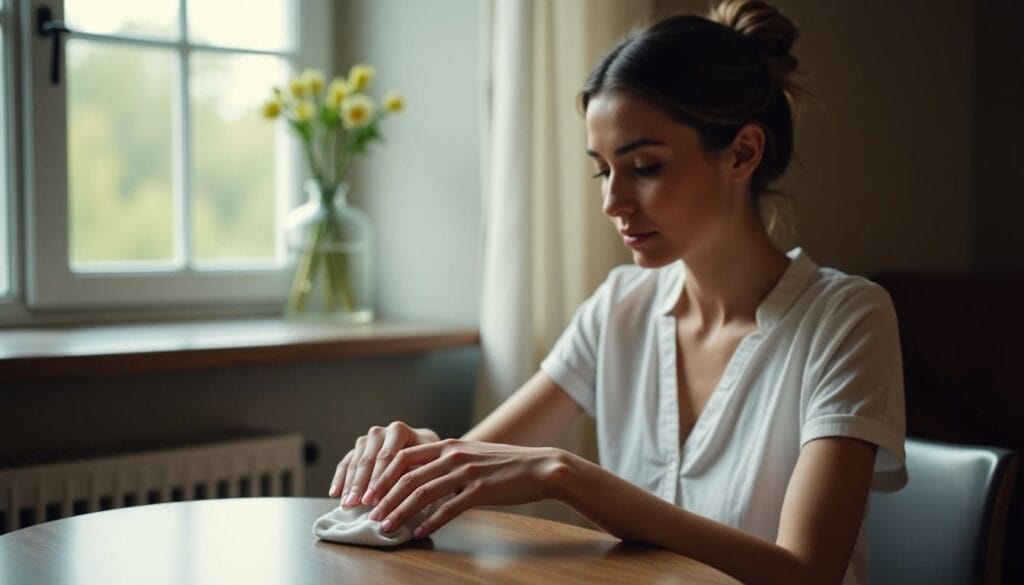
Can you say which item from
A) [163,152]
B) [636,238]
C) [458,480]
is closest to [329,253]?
[163,152]

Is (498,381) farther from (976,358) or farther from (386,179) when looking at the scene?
(976,358)

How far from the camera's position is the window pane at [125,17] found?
2.14m

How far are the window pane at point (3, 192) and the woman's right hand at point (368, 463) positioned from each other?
1032 mm

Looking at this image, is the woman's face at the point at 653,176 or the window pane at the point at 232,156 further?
the window pane at the point at 232,156

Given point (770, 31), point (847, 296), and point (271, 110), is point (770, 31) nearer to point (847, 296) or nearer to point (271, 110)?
point (847, 296)

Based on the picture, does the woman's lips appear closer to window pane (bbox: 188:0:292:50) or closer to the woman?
the woman

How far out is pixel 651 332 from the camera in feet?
5.61

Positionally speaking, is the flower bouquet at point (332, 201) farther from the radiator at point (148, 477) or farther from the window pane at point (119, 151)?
the radiator at point (148, 477)

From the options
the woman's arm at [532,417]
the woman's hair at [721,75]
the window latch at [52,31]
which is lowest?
the woman's arm at [532,417]

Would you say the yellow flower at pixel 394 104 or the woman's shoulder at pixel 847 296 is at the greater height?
the yellow flower at pixel 394 104

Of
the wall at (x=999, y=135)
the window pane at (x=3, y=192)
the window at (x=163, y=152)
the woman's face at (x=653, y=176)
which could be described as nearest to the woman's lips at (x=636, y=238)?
the woman's face at (x=653, y=176)

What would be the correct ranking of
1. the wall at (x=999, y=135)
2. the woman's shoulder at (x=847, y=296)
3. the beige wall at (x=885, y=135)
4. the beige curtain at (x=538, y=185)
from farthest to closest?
the wall at (x=999, y=135) < the beige wall at (x=885, y=135) < the beige curtain at (x=538, y=185) < the woman's shoulder at (x=847, y=296)

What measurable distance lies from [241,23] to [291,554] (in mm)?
1498

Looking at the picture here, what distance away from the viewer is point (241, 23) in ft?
7.73
